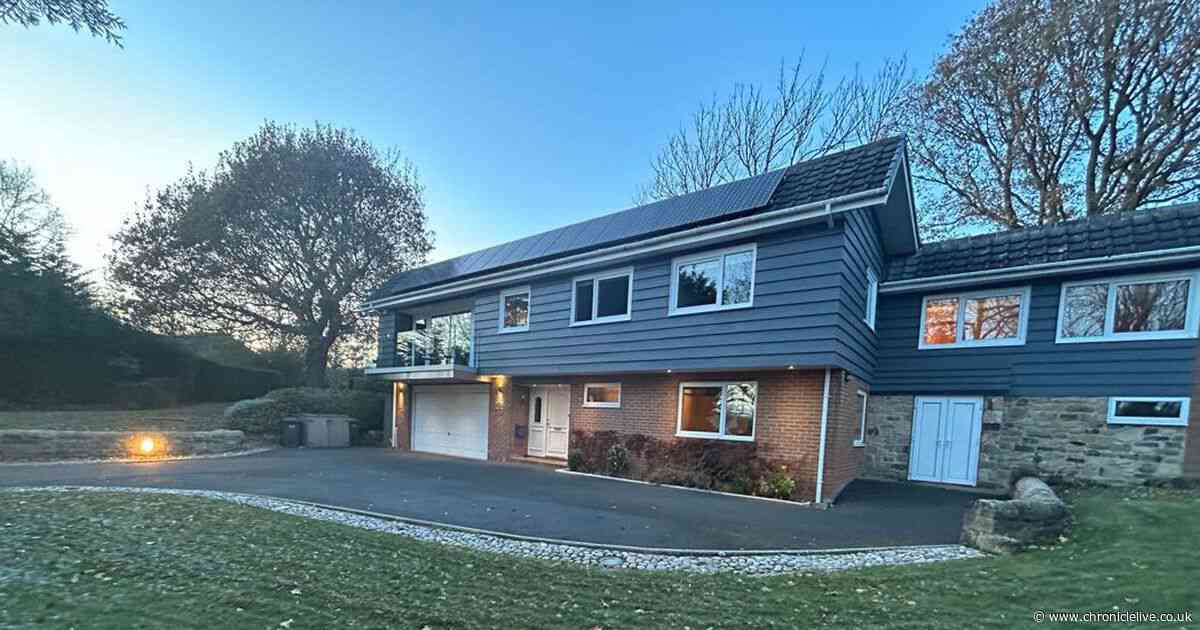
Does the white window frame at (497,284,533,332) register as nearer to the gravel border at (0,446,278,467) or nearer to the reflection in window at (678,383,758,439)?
the reflection in window at (678,383,758,439)

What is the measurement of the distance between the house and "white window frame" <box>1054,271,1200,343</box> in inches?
1.3

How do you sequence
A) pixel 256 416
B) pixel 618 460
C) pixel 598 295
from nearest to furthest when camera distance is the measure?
pixel 618 460
pixel 598 295
pixel 256 416

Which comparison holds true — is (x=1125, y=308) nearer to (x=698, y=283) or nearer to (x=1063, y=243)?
(x=1063, y=243)

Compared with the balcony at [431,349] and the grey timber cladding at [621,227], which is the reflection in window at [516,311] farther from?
the balcony at [431,349]

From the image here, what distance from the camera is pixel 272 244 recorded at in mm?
20141

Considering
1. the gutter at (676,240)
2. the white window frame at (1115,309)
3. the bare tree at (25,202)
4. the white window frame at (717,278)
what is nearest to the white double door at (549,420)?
the gutter at (676,240)

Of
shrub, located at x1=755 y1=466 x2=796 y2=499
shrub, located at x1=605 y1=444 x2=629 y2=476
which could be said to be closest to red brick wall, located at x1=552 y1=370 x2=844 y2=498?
shrub, located at x1=755 y1=466 x2=796 y2=499

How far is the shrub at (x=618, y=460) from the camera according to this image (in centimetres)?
1095

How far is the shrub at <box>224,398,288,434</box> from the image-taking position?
16.1m

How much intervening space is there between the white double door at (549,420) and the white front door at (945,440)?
8250 millimetres

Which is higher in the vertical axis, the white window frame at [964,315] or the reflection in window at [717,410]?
the white window frame at [964,315]

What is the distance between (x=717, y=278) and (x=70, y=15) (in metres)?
9.14

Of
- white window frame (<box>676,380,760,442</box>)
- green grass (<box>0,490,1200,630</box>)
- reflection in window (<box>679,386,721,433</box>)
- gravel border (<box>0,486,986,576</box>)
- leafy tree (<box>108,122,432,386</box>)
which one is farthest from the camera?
leafy tree (<box>108,122,432,386</box>)

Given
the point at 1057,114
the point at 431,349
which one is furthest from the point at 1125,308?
the point at 431,349
